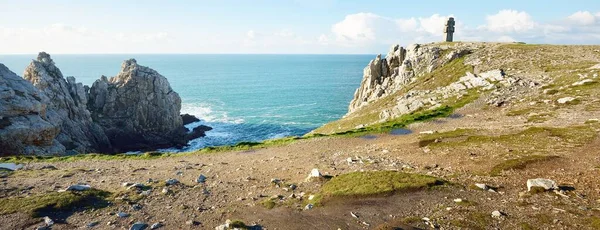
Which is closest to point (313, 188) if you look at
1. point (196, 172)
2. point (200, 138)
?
point (196, 172)

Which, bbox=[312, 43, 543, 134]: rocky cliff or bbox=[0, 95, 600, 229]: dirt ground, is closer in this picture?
bbox=[0, 95, 600, 229]: dirt ground

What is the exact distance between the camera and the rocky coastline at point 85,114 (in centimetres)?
5441

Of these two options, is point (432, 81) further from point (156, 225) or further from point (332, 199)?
point (156, 225)

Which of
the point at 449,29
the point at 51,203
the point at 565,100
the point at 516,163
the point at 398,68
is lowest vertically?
the point at 51,203

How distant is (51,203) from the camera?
1845cm

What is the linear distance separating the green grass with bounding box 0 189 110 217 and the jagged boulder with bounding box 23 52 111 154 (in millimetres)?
49189

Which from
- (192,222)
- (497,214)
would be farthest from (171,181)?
(497,214)

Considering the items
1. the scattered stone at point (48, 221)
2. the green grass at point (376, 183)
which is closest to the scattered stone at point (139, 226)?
the scattered stone at point (48, 221)

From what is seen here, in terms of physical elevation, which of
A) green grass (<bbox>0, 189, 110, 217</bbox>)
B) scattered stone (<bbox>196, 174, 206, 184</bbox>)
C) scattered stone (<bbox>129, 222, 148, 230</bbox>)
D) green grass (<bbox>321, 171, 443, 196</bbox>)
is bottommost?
scattered stone (<bbox>196, 174, 206, 184</bbox>)

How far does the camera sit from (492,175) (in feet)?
67.3

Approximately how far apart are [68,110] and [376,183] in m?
74.4

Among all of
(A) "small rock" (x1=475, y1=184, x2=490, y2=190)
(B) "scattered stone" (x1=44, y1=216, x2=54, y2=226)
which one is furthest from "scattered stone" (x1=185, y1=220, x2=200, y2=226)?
(A) "small rock" (x1=475, y1=184, x2=490, y2=190)

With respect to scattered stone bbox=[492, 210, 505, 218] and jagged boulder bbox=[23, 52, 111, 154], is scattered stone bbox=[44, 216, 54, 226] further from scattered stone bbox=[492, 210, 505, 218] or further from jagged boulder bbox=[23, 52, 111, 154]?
jagged boulder bbox=[23, 52, 111, 154]

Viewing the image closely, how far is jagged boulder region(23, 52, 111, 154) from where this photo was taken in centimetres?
6481
